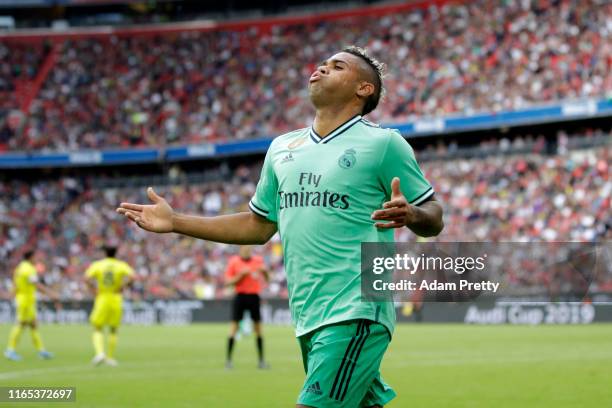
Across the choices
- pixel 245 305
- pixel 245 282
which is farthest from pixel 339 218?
pixel 245 282

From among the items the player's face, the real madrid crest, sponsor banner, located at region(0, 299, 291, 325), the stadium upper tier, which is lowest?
sponsor banner, located at region(0, 299, 291, 325)

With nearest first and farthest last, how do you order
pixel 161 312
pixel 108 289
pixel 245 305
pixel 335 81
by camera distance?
pixel 335 81 → pixel 245 305 → pixel 108 289 → pixel 161 312

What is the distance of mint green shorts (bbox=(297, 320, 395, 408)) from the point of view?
4.79 m

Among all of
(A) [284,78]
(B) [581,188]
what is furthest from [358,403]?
(A) [284,78]

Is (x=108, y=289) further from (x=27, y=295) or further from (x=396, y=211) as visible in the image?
(x=396, y=211)

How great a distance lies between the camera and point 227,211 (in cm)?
4106

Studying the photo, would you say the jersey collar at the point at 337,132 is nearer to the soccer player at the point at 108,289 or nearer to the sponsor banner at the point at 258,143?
the soccer player at the point at 108,289

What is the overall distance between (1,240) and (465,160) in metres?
21.5

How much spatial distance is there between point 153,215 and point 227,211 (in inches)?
1412

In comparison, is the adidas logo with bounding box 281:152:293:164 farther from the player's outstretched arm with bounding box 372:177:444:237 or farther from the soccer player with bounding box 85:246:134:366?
the soccer player with bounding box 85:246:134:366

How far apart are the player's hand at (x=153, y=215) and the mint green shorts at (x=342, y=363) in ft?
3.43

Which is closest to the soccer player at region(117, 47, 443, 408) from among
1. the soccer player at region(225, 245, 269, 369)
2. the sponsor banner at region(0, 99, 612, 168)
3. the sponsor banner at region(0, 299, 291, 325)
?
the soccer player at region(225, 245, 269, 369)

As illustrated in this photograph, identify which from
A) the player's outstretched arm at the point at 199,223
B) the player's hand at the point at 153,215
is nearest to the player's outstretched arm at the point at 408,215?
the player's outstretched arm at the point at 199,223

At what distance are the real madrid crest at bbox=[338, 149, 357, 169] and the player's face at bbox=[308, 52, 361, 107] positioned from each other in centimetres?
33
